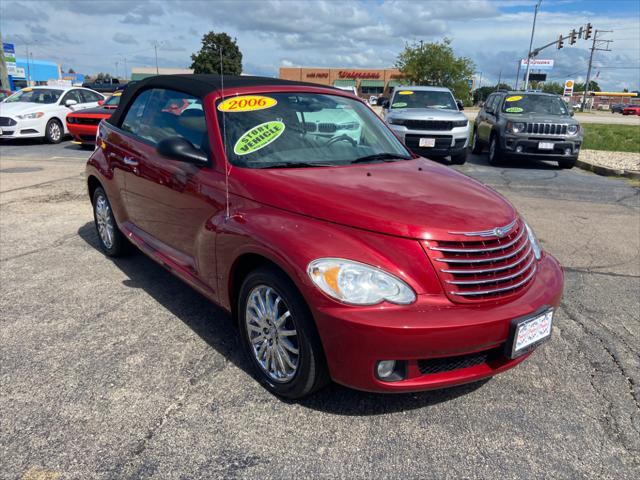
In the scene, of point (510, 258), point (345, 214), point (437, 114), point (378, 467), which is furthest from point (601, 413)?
point (437, 114)

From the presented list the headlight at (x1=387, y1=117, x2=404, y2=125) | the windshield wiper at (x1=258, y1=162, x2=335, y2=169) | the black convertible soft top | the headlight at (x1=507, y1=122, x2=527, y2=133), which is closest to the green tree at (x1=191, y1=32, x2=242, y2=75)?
the black convertible soft top

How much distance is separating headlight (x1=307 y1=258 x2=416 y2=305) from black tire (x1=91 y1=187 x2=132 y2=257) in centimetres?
303

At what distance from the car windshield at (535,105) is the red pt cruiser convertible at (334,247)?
10044mm

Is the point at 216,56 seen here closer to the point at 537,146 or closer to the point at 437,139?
the point at 437,139

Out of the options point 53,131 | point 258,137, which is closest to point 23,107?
point 53,131

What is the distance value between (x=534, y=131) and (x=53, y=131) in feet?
42.2

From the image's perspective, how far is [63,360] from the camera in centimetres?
317

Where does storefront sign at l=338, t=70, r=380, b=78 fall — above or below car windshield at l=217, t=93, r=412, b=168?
above

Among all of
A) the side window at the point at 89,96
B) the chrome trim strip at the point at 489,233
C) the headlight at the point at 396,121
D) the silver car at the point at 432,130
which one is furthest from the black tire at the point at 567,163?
the side window at the point at 89,96

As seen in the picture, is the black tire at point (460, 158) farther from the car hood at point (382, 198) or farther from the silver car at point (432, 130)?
the car hood at point (382, 198)

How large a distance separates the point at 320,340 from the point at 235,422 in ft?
2.09

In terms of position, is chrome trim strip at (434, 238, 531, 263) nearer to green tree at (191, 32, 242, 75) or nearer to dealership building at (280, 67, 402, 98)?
green tree at (191, 32, 242, 75)

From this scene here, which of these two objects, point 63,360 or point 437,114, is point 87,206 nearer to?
point 63,360

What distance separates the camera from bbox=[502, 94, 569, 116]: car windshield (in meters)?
12.6
